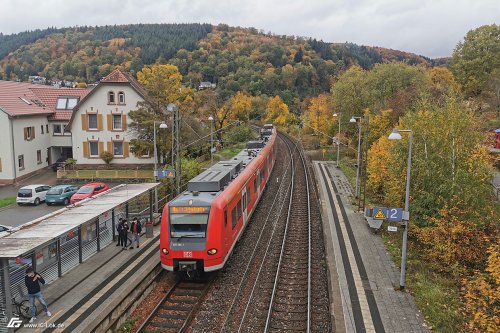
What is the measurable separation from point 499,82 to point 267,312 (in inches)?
1901

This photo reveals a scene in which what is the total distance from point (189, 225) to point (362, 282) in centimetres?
678

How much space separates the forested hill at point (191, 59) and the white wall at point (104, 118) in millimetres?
68104

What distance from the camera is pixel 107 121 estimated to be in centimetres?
4222

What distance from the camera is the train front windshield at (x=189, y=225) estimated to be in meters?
15.0

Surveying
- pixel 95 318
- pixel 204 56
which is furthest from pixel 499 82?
pixel 204 56

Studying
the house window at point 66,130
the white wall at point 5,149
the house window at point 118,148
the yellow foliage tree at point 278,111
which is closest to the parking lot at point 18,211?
the white wall at point 5,149

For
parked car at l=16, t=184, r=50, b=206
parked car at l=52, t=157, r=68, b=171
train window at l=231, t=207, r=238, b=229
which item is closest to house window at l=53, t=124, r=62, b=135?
parked car at l=52, t=157, r=68, b=171

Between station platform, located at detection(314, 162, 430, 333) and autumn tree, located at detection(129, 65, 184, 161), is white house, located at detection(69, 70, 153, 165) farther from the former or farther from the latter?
station platform, located at detection(314, 162, 430, 333)

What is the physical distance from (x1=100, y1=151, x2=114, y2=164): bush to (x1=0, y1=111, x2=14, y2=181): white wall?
8.22 m

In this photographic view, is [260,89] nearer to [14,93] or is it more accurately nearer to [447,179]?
[14,93]

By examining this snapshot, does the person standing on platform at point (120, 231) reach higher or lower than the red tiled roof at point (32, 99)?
lower

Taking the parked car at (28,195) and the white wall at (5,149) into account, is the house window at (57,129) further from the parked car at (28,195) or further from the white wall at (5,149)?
the parked car at (28,195)

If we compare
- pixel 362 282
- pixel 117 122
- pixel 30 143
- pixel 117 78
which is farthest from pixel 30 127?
pixel 362 282

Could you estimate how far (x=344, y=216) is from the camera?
25062 millimetres
